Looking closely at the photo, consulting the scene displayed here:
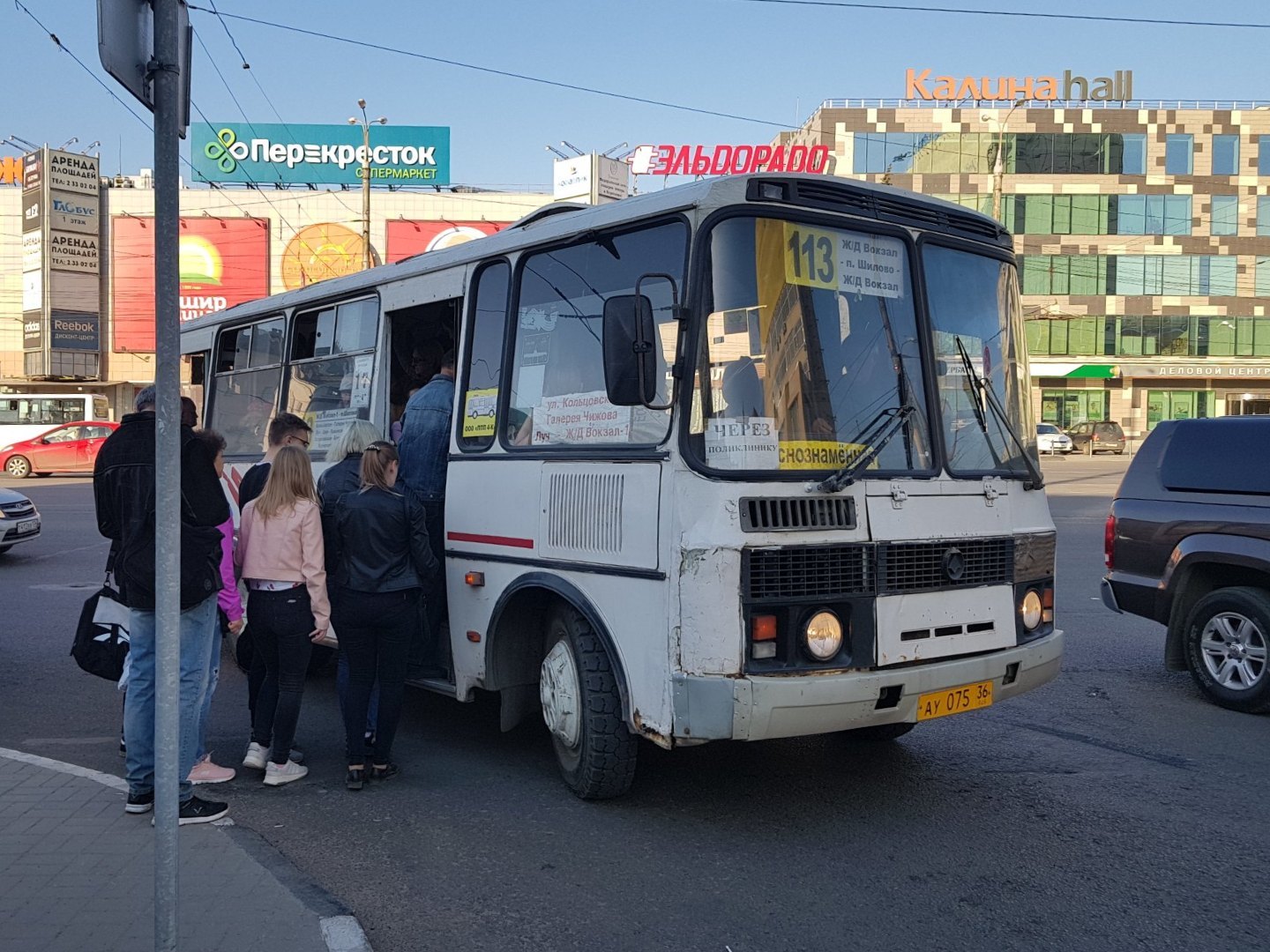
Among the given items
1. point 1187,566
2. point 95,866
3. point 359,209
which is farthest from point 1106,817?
point 359,209

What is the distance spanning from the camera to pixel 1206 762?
20.1 feet

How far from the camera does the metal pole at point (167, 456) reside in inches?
118

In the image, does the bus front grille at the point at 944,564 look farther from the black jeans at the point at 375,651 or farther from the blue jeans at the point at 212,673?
the blue jeans at the point at 212,673

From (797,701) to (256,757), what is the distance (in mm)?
2946

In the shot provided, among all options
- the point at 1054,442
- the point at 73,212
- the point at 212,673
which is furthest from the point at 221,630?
the point at 73,212

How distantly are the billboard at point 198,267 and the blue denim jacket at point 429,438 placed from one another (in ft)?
177

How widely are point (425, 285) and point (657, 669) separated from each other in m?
3.03

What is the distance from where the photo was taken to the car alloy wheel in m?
7.28

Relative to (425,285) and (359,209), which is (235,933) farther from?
(359,209)

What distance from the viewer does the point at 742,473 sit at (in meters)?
4.63

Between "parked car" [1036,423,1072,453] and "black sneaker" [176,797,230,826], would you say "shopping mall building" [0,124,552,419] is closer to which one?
"parked car" [1036,423,1072,453]

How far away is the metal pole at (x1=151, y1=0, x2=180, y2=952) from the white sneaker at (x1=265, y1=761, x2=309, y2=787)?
251cm

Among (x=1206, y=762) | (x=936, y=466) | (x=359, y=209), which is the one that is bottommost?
(x=1206, y=762)

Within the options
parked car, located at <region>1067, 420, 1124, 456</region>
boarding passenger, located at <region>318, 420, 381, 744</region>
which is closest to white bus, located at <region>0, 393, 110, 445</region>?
boarding passenger, located at <region>318, 420, 381, 744</region>
